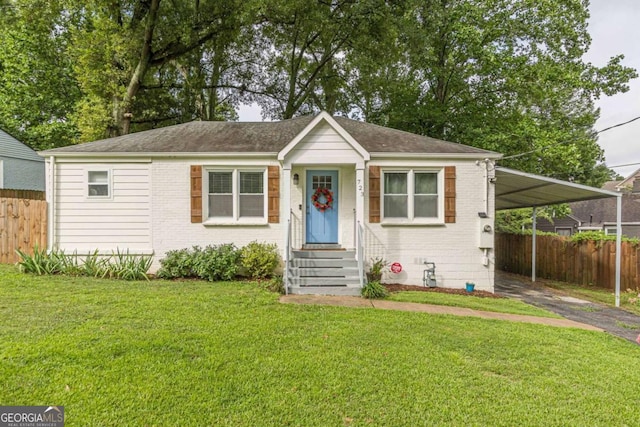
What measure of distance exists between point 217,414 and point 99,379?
4.49 ft

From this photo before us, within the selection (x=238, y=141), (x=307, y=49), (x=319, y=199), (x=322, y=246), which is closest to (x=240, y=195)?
(x=238, y=141)

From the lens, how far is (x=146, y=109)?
650 inches

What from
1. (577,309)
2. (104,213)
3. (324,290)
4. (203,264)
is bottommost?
(577,309)

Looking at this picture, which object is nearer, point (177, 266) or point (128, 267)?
point (128, 267)

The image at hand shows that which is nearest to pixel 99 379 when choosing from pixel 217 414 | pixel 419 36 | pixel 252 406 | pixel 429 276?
pixel 217 414

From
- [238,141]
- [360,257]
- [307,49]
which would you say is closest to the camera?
[360,257]

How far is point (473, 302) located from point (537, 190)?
4.47m

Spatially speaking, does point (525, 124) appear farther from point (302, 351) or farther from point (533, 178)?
point (302, 351)

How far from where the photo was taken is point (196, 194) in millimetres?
8305

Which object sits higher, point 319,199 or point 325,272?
point 319,199

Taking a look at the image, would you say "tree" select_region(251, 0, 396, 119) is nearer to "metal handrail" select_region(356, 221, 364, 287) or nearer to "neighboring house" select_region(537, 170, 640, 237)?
"metal handrail" select_region(356, 221, 364, 287)

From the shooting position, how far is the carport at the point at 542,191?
7.59 metres

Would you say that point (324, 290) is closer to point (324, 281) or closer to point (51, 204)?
point (324, 281)

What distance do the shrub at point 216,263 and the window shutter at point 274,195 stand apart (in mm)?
1306
